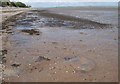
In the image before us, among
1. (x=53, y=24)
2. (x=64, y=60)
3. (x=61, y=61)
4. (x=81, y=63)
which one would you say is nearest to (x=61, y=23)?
(x=53, y=24)

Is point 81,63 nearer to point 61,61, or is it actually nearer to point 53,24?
point 61,61

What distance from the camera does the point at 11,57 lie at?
496 inches

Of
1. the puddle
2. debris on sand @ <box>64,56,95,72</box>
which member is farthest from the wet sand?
the puddle

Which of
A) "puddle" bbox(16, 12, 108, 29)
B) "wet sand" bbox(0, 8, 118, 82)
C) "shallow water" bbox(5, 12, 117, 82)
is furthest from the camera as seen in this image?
"puddle" bbox(16, 12, 108, 29)

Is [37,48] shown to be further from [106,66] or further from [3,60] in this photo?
[106,66]

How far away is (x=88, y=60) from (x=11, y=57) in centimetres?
353

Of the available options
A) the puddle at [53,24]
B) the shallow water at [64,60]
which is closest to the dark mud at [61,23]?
the puddle at [53,24]

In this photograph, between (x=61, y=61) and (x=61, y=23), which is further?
(x=61, y=23)

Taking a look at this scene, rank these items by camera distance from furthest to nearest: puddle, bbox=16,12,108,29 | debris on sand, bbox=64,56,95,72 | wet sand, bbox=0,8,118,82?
1. puddle, bbox=16,12,108,29
2. debris on sand, bbox=64,56,95,72
3. wet sand, bbox=0,8,118,82

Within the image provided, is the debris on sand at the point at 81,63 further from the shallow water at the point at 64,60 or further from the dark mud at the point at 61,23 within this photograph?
the dark mud at the point at 61,23

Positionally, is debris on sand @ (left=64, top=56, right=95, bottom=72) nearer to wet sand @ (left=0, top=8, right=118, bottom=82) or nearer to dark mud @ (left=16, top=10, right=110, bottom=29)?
wet sand @ (left=0, top=8, right=118, bottom=82)

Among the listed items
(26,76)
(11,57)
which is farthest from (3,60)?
(26,76)

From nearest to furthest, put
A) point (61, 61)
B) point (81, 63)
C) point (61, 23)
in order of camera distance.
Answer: point (81, 63) < point (61, 61) < point (61, 23)

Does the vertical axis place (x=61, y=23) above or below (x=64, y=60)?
above
